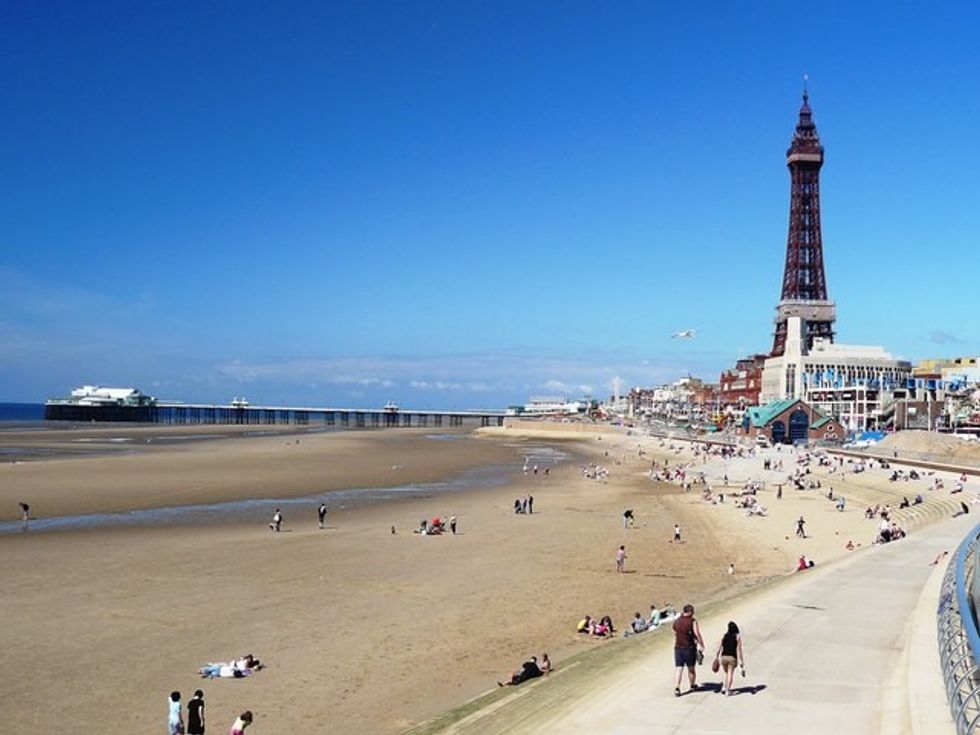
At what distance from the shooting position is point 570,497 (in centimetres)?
3756

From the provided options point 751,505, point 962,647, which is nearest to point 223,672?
point 962,647

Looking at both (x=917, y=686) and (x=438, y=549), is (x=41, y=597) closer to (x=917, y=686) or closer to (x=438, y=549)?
(x=438, y=549)

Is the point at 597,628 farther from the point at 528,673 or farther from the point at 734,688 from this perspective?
the point at 734,688

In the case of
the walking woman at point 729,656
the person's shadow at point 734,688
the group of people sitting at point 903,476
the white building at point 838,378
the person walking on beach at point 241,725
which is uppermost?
the white building at point 838,378

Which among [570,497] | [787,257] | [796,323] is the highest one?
[787,257]

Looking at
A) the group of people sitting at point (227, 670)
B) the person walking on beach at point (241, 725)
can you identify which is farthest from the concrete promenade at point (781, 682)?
the group of people sitting at point (227, 670)

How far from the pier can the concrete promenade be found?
122m

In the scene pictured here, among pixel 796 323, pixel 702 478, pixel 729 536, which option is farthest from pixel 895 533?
pixel 796 323

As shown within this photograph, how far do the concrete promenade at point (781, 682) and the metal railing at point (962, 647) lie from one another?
1.12ft

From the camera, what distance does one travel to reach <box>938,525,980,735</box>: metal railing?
6.03 meters

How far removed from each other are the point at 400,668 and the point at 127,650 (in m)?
4.28

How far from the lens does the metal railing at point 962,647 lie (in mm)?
6027

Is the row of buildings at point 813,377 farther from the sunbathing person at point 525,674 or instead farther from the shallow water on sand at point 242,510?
the sunbathing person at point 525,674

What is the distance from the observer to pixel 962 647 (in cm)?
Answer: 754
